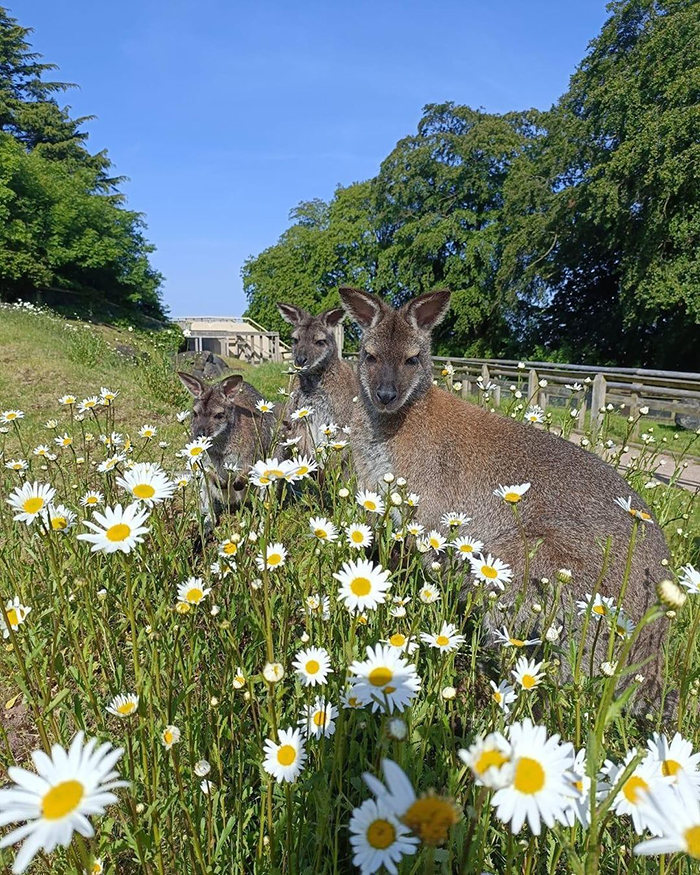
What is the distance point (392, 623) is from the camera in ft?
7.04

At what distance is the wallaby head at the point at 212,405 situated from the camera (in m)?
5.43

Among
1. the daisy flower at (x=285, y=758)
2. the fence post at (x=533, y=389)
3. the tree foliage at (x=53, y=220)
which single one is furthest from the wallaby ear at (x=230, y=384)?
the tree foliage at (x=53, y=220)

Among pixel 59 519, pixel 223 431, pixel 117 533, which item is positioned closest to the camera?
pixel 117 533

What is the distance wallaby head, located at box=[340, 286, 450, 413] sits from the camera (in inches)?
174

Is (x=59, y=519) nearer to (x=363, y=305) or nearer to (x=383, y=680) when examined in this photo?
(x=383, y=680)

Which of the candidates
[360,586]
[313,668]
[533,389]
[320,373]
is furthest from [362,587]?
[320,373]

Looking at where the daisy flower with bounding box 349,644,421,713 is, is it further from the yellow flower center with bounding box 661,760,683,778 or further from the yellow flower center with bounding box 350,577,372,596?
the yellow flower center with bounding box 661,760,683,778

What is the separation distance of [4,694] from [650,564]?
3.87m

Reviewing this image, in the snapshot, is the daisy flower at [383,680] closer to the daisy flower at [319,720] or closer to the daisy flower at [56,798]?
the daisy flower at [319,720]

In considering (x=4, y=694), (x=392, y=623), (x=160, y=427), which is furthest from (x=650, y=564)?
(x=160, y=427)

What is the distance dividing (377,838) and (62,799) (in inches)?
19.8

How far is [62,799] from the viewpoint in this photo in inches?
29.0

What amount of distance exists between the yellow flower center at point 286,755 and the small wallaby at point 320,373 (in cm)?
593

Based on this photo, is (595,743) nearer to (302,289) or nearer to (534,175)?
(534,175)
